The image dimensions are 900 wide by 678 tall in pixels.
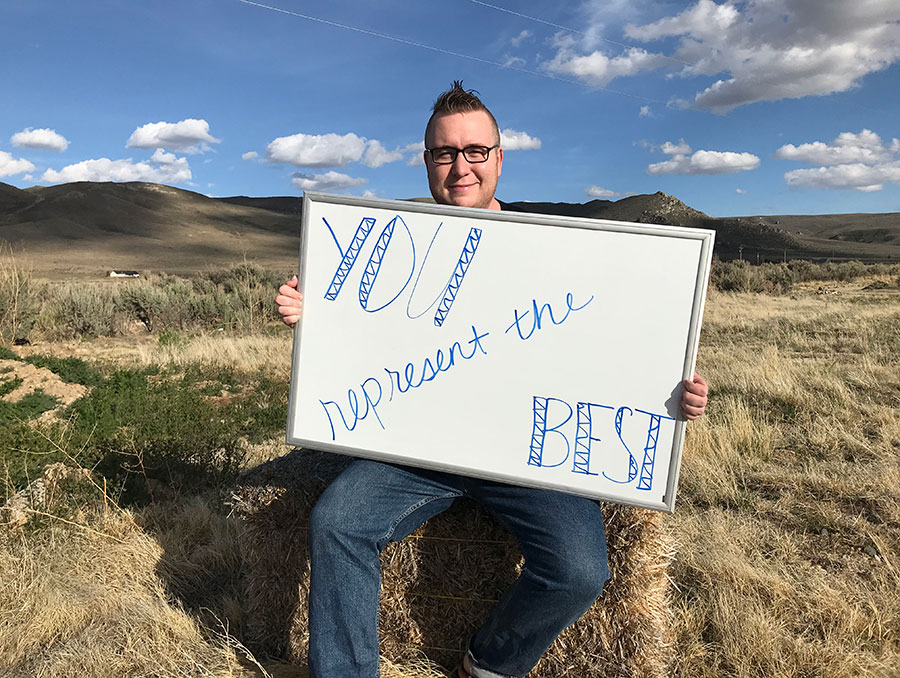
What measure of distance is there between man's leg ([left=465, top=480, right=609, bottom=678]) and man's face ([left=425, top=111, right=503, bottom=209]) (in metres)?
1.12

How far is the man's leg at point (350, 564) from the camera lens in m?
1.98

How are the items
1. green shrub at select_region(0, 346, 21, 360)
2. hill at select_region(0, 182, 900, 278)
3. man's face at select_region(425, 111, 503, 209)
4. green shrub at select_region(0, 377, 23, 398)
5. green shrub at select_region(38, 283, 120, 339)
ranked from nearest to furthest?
man's face at select_region(425, 111, 503, 209)
green shrub at select_region(0, 377, 23, 398)
green shrub at select_region(0, 346, 21, 360)
green shrub at select_region(38, 283, 120, 339)
hill at select_region(0, 182, 900, 278)

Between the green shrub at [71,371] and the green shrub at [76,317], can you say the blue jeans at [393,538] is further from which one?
the green shrub at [76,317]

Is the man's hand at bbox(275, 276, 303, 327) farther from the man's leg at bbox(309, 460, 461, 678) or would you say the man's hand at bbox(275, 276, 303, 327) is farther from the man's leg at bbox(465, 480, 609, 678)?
the man's leg at bbox(465, 480, 609, 678)

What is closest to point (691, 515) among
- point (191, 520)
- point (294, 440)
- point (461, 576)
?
point (461, 576)

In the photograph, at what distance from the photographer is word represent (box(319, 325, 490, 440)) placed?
81.9 inches

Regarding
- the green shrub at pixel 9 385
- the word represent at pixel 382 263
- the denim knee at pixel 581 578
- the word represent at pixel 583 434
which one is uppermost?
the word represent at pixel 382 263

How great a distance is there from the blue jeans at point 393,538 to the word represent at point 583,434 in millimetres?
142

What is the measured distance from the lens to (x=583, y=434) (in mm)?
2025

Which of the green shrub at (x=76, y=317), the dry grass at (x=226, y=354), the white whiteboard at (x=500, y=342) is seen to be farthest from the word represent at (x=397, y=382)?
the green shrub at (x=76, y=317)

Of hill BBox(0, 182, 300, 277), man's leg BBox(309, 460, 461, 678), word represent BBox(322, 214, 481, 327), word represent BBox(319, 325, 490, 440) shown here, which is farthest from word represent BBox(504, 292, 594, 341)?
hill BBox(0, 182, 300, 277)

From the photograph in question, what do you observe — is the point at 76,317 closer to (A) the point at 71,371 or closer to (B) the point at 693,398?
(A) the point at 71,371

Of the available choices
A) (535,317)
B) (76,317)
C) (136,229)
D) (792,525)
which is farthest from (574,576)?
(136,229)

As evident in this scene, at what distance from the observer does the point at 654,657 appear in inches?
91.9
